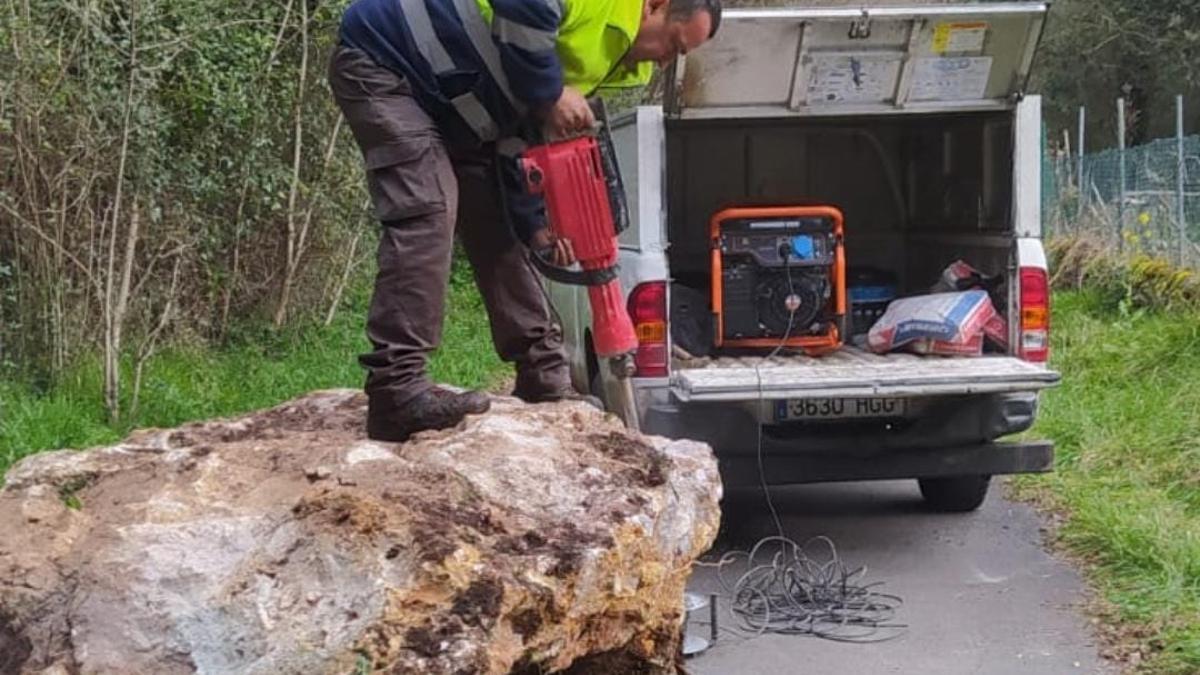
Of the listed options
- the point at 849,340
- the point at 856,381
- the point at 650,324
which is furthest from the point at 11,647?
the point at 849,340

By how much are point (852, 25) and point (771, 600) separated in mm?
2631

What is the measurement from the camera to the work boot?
4305mm

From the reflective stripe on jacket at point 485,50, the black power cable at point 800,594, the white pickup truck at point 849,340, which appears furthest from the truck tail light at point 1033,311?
the reflective stripe on jacket at point 485,50

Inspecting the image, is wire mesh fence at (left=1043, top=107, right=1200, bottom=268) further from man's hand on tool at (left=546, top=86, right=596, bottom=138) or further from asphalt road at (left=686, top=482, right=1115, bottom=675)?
man's hand on tool at (left=546, top=86, right=596, bottom=138)

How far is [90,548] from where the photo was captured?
3277mm

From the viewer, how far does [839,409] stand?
6.84 metres

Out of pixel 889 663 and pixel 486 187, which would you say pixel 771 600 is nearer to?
pixel 889 663

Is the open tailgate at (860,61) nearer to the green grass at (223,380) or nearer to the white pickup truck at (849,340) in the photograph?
the white pickup truck at (849,340)

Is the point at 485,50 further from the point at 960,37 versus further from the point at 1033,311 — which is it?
the point at 1033,311

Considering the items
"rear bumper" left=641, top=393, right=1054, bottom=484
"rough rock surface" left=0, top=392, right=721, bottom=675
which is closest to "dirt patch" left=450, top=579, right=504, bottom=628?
"rough rock surface" left=0, top=392, right=721, bottom=675

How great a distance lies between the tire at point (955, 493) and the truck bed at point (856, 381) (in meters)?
1.13

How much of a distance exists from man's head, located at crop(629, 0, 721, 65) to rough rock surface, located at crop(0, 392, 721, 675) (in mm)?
1243

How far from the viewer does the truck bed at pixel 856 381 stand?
650 cm

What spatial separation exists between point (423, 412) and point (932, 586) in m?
3.06
